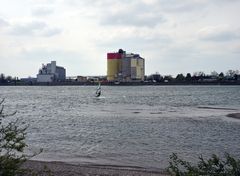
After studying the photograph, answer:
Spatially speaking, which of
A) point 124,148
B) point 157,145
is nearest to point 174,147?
point 157,145

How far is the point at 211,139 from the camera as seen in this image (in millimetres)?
29906

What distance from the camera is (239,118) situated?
46.9 m

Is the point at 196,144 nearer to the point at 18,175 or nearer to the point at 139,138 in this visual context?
the point at 139,138

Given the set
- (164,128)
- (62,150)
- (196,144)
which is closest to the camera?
(62,150)

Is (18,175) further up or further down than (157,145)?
further up

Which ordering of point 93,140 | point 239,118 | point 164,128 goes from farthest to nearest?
point 239,118
point 164,128
point 93,140

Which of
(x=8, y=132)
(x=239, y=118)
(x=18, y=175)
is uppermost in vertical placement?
(x=8, y=132)

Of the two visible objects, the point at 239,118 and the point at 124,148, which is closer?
the point at 124,148

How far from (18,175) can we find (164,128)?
101 feet

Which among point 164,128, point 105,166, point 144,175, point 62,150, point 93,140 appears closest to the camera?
point 144,175

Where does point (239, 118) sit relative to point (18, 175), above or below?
below

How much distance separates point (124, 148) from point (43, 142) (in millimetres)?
6056

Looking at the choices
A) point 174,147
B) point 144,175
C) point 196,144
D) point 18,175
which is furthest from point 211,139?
point 18,175

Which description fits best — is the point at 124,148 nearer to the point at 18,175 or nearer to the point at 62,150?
the point at 62,150
